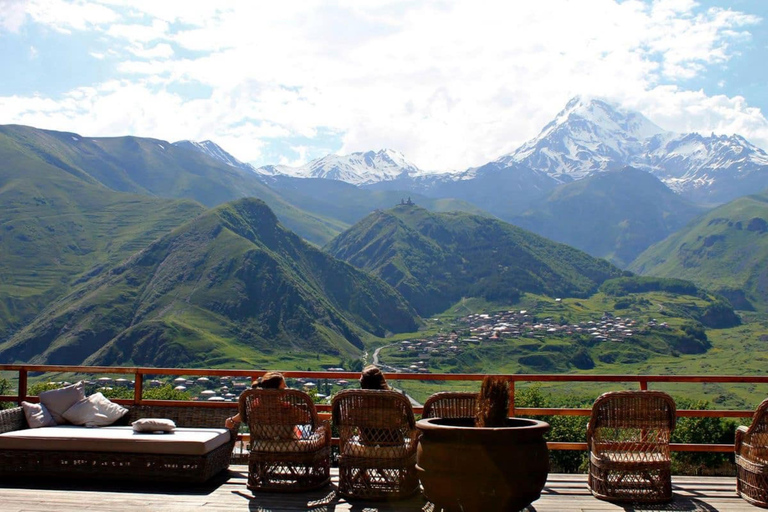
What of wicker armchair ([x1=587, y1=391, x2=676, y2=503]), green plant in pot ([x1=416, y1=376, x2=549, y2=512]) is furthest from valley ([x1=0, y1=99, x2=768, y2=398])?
green plant in pot ([x1=416, y1=376, x2=549, y2=512])

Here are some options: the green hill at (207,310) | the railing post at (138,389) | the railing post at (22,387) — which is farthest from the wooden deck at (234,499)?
the green hill at (207,310)

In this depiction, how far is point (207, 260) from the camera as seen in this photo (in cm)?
14600

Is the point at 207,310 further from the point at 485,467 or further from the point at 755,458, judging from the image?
the point at 485,467

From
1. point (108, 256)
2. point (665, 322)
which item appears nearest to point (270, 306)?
point (108, 256)

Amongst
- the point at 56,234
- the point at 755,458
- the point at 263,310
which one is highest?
the point at 56,234

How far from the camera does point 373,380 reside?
7.43 meters

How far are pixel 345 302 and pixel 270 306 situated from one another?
37.8m

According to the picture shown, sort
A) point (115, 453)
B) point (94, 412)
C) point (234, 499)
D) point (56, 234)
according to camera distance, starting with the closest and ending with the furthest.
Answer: point (234, 499) < point (115, 453) < point (94, 412) < point (56, 234)

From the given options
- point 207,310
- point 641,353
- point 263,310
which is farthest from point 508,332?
point 207,310

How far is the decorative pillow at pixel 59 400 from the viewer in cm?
880

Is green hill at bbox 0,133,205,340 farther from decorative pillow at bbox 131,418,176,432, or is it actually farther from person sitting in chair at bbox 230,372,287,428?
person sitting in chair at bbox 230,372,287,428

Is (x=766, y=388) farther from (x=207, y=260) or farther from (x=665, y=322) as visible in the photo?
(x=207, y=260)

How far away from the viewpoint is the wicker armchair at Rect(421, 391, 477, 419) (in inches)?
297

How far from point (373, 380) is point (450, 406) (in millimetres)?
907
